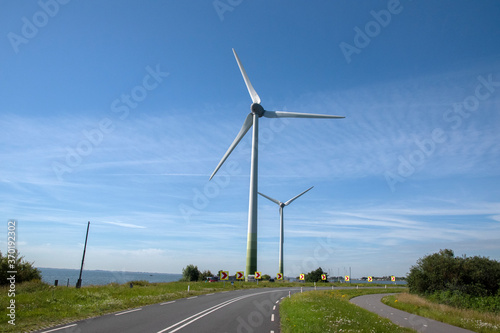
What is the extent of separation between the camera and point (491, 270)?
32.2 m

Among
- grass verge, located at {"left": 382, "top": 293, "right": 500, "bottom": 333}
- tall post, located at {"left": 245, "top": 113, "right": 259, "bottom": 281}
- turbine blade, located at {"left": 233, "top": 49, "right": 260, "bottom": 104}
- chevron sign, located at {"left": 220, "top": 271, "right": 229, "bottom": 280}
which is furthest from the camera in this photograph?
turbine blade, located at {"left": 233, "top": 49, "right": 260, "bottom": 104}

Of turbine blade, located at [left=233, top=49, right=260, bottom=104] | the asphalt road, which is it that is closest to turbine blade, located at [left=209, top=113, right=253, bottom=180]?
turbine blade, located at [left=233, top=49, right=260, bottom=104]

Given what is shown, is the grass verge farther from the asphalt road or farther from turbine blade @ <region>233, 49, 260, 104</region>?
turbine blade @ <region>233, 49, 260, 104</region>

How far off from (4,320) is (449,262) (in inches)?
1516

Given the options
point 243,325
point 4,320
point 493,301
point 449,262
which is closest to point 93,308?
point 4,320

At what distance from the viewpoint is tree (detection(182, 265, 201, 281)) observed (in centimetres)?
7406

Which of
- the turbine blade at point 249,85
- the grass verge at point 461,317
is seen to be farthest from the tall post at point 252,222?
the grass verge at point 461,317

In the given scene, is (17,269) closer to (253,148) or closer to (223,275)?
(223,275)

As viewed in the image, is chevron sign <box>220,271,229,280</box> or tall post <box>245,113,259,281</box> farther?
tall post <box>245,113,259,281</box>

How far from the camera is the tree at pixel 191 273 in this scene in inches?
2916

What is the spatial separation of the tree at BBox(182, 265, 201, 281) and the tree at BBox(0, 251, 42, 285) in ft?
137

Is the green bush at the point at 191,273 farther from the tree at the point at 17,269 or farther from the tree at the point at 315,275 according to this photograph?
the tree at the point at 17,269

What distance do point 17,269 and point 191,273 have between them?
147 ft

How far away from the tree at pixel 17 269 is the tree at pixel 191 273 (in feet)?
137
